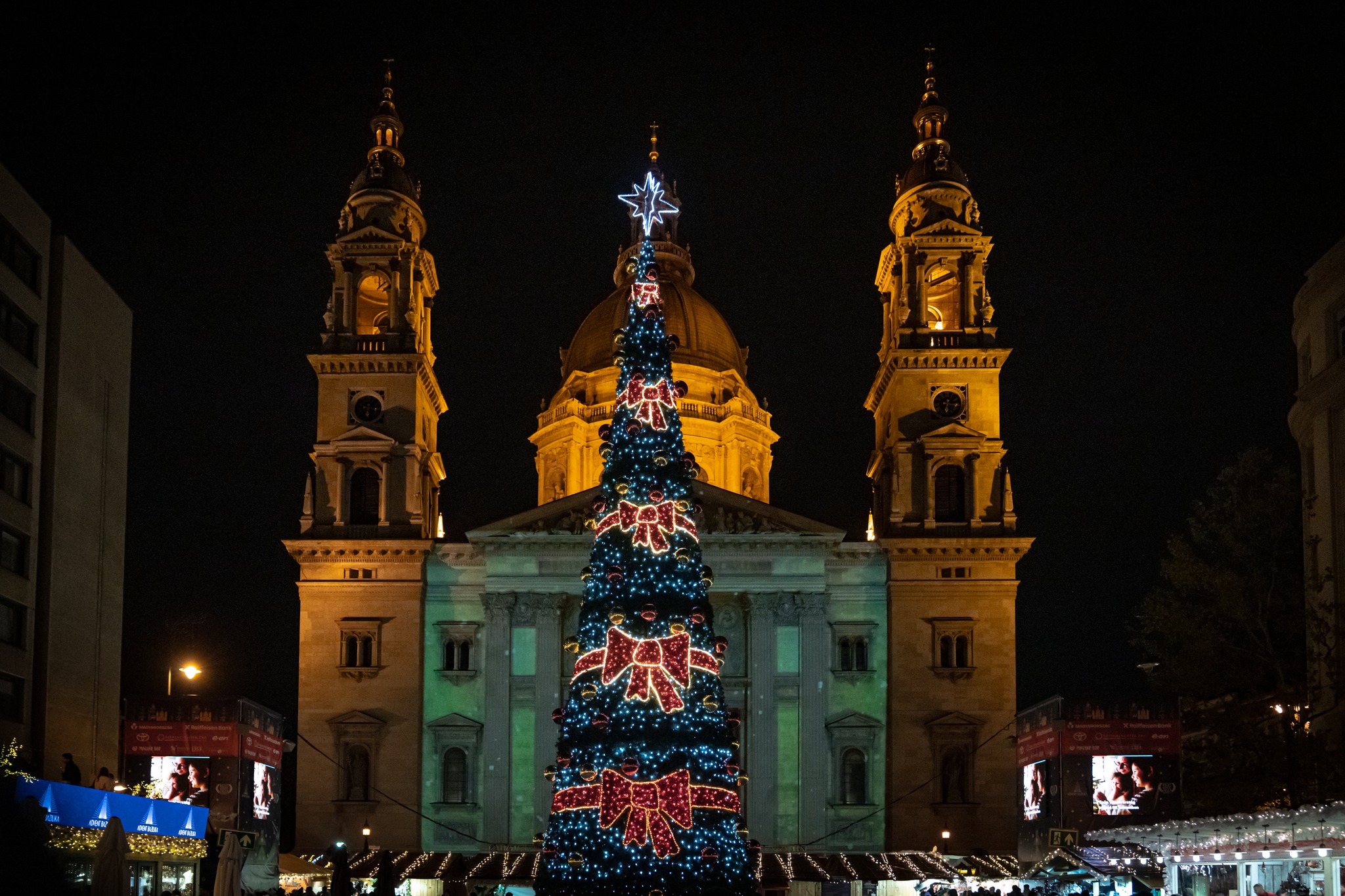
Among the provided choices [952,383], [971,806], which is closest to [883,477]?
[952,383]

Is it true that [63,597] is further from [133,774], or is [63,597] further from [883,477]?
[883,477]

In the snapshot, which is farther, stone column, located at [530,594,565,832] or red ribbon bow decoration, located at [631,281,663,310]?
stone column, located at [530,594,565,832]

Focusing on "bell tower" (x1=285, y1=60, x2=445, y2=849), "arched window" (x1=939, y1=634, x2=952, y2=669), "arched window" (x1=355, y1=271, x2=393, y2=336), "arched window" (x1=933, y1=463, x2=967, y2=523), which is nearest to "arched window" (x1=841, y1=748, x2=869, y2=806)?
"arched window" (x1=939, y1=634, x2=952, y2=669)

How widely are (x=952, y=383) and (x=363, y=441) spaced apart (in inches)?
874

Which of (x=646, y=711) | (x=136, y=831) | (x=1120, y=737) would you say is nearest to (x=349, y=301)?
(x=1120, y=737)

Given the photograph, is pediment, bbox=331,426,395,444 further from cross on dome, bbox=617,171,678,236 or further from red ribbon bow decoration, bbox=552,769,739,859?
red ribbon bow decoration, bbox=552,769,739,859

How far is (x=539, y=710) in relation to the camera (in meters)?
60.7

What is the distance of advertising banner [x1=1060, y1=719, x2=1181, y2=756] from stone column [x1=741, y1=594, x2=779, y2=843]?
16071 millimetres

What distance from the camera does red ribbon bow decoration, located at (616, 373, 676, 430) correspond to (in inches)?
1238

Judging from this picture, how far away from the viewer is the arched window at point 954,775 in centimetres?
6050

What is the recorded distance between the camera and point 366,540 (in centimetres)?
6197

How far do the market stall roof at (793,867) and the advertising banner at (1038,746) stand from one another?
3380 millimetres

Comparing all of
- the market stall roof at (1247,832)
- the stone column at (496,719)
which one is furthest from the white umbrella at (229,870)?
the stone column at (496,719)

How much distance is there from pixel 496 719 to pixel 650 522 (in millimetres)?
32064
